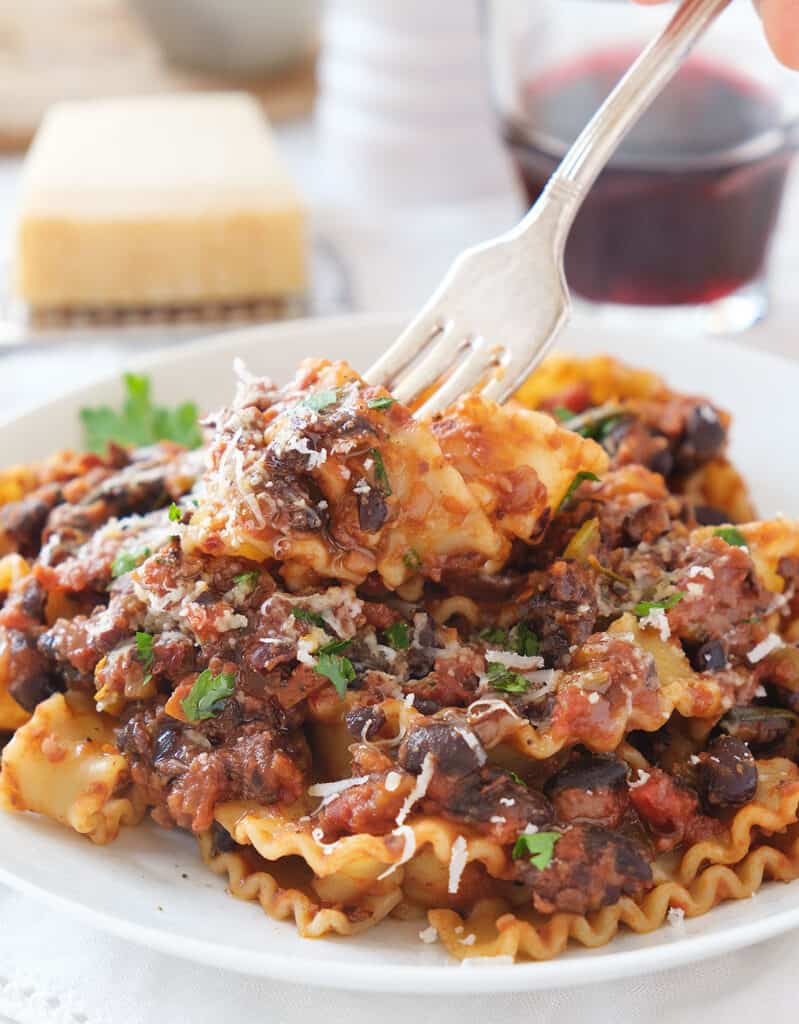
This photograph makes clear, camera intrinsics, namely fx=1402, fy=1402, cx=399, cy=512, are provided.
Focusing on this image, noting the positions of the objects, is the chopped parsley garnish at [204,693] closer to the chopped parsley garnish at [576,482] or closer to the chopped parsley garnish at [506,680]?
the chopped parsley garnish at [506,680]

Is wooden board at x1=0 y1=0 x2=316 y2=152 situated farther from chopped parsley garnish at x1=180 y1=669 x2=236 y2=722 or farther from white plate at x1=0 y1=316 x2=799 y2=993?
white plate at x1=0 y1=316 x2=799 y2=993

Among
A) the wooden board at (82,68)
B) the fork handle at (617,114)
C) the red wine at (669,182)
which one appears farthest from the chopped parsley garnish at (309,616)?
the wooden board at (82,68)

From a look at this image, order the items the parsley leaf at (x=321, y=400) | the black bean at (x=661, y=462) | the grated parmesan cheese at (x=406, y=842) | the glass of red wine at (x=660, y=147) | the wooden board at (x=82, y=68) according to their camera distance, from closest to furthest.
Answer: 1. the grated parmesan cheese at (x=406, y=842)
2. the parsley leaf at (x=321, y=400)
3. the black bean at (x=661, y=462)
4. the glass of red wine at (x=660, y=147)
5. the wooden board at (x=82, y=68)

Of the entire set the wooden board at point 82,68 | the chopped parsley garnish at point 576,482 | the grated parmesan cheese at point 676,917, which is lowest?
the wooden board at point 82,68

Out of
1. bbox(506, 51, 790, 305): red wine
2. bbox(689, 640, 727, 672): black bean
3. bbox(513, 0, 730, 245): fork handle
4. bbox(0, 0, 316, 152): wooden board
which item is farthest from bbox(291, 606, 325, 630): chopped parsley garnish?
bbox(0, 0, 316, 152): wooden board

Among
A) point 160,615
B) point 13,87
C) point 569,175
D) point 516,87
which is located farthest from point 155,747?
point 13,87

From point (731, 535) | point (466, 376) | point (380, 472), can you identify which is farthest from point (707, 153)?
point (380, 472)
